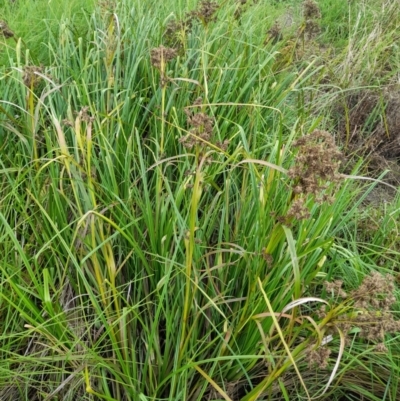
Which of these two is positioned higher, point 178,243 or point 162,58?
point 162,58

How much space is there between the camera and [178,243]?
5.53 feet

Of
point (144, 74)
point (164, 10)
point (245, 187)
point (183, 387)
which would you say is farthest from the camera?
point (164, 10)

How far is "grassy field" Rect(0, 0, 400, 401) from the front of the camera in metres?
1.55

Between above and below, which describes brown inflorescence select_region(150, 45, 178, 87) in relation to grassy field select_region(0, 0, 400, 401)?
above

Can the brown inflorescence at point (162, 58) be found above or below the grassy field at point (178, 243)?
above

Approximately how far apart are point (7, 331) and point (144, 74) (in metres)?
1.39

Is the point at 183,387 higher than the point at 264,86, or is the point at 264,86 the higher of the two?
the point at 264,86

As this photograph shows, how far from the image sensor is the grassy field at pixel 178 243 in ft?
5.08

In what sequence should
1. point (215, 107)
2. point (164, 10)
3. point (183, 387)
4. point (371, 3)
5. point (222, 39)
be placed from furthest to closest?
point (371, 3) → point (164, 10) → point (222, 39) → point (215, 107) → point (183, 387)

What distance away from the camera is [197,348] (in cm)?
184

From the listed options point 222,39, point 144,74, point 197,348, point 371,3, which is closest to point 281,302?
point 197,348

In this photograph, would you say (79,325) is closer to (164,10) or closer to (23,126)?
(23,126)

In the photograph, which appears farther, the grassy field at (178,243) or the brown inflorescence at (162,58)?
the brown inflorescence at (162,58)

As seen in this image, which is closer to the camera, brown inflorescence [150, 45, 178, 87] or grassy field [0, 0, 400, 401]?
grassy field [0, 0, 400, 401]
